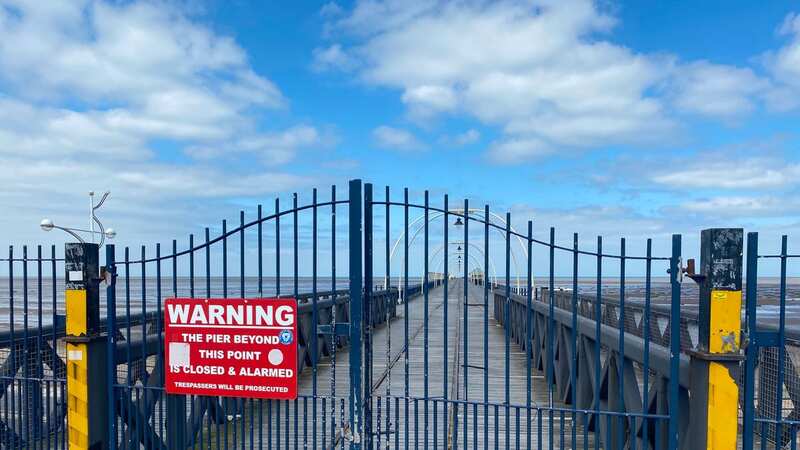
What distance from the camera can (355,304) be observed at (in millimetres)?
4691

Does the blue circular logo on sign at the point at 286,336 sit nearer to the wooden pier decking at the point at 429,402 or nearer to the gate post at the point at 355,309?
the gate post at the point at 355,309

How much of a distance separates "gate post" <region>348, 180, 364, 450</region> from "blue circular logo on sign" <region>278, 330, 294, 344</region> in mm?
550

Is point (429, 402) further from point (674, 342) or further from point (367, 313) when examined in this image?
point (674, 342)

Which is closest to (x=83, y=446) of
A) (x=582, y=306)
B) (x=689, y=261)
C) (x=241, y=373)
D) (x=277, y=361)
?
(x=241, y=373)

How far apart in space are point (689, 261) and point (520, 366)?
806 cm

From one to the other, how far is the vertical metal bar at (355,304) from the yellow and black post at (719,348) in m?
2.57

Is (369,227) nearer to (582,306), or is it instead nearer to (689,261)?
(689,261)

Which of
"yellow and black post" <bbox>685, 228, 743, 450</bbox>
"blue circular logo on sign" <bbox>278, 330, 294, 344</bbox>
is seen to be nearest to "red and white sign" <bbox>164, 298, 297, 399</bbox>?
"blue circular logo on sign" <bbox>278, 330, 294, 344</bbox>

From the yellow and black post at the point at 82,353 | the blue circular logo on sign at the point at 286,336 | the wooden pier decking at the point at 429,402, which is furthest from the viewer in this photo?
the wooden pier decking at the point at 429,402

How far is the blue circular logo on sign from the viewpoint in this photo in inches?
190

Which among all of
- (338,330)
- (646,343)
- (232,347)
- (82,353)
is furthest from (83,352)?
(646,343)

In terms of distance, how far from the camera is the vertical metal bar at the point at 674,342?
4.19 metres

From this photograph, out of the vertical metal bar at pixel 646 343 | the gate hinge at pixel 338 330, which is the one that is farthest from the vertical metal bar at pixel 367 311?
the vertical metal bar at pixel 646 343

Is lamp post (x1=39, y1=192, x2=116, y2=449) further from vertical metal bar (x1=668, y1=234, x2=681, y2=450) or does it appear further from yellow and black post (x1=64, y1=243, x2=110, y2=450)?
vertical metal bar (x1=668, y1=234, x2=681, y2=450)
